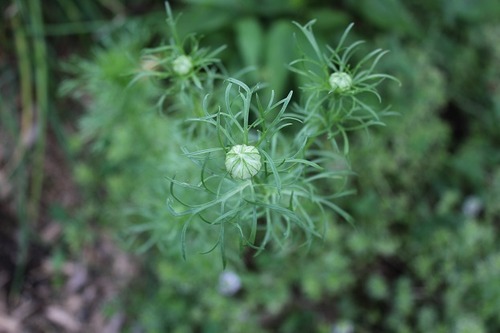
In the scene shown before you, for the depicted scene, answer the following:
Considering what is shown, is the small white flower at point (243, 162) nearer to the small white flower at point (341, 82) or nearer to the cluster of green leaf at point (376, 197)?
the small white flower at point (341, 82)

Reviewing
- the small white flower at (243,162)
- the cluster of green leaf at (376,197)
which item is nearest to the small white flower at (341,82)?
the small white flower at (243,162)

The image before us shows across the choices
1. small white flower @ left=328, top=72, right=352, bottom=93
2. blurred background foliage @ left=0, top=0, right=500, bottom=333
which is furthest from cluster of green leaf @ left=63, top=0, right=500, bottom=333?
small white flower @ left=328, top=72, right=352, bottom=93

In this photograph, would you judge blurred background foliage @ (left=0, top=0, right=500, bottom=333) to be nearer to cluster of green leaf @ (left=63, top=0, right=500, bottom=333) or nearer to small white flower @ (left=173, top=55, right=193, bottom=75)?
cluster of green leaf @ (left=63, top=0, right=500, bottom=333)

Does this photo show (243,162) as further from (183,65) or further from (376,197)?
(376,197)

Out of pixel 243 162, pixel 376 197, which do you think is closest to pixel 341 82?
pixel 243 162

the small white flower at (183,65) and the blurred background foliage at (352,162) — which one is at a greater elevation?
the small white flower at (183,65)

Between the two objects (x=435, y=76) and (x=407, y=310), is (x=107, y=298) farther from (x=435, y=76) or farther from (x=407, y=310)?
(x=435, y=76)
